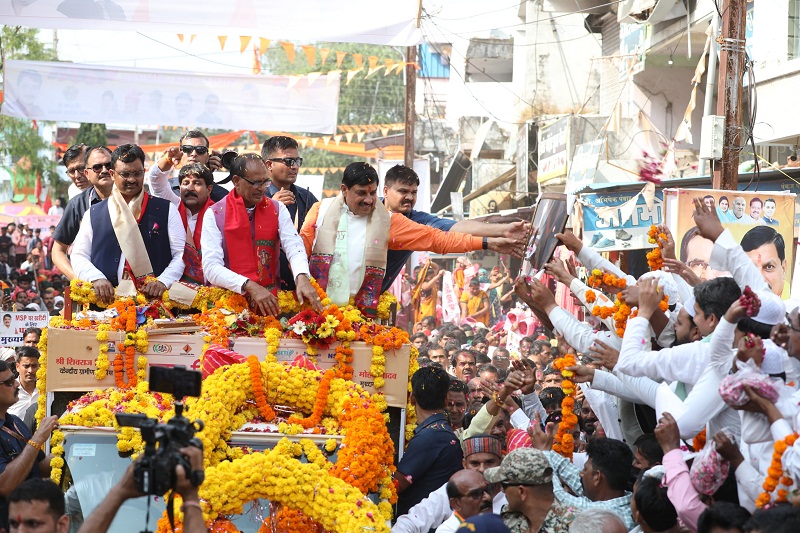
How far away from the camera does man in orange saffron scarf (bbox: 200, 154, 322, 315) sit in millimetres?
6914

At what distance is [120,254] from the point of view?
7.33 meters

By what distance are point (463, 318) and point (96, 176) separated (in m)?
10.5

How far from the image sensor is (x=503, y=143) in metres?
27.0

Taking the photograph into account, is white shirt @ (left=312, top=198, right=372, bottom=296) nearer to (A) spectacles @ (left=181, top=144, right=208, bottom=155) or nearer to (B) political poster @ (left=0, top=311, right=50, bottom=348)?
(A) spectacles @ (left=181, top=144, right=208, bottom=155)

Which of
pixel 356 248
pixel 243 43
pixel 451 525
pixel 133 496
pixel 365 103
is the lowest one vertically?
pixel 451 525

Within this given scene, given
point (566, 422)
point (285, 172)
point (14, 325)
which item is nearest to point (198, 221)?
point (285, 172)

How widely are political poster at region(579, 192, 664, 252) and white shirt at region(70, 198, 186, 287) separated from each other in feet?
21.6

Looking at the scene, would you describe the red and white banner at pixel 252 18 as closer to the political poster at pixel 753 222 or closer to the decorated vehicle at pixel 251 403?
the political poster at pixel 753 222

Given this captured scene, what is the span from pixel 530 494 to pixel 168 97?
8558mm

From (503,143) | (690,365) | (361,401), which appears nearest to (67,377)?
(361,401)

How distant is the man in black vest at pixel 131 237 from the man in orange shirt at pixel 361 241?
1076 millimetres

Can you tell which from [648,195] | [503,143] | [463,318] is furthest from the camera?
[503,143]

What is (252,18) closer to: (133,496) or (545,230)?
(545,230)

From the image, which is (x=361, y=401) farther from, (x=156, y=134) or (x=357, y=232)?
(x=156, y=134)
